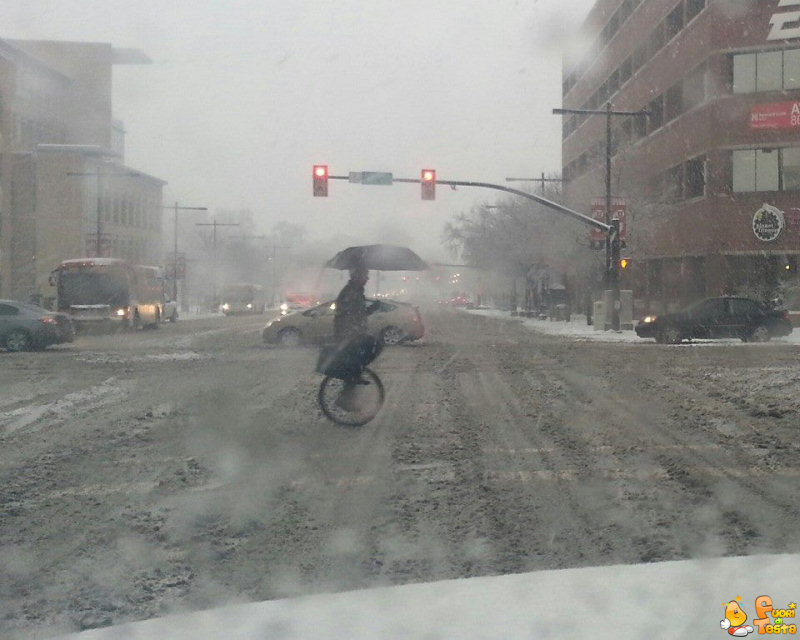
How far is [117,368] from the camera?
2055 cm

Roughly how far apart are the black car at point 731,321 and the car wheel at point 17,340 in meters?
18.7

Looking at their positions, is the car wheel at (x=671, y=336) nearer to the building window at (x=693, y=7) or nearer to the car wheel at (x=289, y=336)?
the car wheel at (x=289, y=336)

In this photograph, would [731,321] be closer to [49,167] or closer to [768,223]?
[768,223]

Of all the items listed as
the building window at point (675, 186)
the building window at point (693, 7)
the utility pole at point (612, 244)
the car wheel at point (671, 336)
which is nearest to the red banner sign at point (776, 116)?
the building window at point (693, 7)

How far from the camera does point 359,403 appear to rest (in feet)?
39.7

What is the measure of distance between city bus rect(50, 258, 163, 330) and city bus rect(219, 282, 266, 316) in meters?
26.8

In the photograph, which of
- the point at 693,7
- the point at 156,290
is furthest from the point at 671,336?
the point at 156,290

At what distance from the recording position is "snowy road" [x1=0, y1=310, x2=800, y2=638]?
5.97 meters

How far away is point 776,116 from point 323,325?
80.7 feet

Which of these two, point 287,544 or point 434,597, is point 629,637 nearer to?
point 434,597

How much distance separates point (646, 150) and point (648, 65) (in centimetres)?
460

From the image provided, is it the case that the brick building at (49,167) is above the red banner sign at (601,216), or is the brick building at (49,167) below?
above

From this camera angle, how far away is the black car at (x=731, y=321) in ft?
100

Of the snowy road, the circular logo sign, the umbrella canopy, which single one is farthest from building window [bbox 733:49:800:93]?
the umbrella canopy
